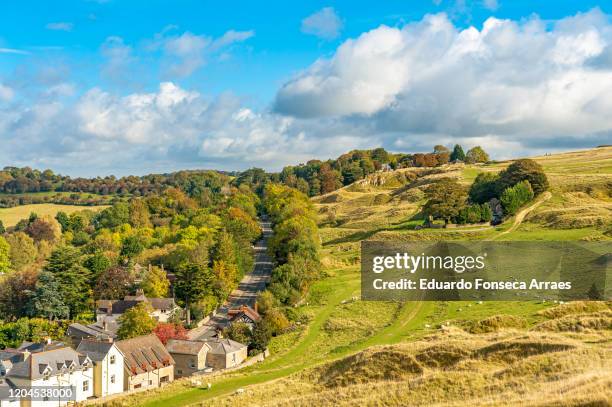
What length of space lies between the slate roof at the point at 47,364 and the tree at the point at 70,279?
876 inches

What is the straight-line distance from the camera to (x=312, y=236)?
71.0 m

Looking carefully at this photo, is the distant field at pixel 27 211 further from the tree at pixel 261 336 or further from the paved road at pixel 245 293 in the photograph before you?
the tree at pixel 261 336

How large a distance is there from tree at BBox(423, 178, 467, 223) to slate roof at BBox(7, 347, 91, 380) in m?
47.6

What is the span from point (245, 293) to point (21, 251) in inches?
2209

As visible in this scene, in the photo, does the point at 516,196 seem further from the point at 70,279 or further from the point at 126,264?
the point at 70,279

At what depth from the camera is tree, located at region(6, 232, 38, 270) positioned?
10081 centimetres

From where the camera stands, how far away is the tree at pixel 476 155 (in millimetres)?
143625

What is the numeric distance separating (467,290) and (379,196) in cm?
7076

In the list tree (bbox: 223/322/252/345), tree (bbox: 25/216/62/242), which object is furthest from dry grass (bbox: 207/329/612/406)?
tree (bbox: 25/216/62/242)

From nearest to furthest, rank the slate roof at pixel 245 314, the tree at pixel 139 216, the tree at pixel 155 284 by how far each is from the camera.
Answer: the slate roof at pixel 245 314 → the tree at pixel 155 284 → the tree at pixel 139 216

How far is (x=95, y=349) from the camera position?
151 ft

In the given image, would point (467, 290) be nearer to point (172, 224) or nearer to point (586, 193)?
point (586, 193)

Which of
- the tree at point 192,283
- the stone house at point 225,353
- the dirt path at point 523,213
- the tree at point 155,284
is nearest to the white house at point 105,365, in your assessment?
the stone house at point 225,353

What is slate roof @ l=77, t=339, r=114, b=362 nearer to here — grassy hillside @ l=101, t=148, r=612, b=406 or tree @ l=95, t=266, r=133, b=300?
grassy hillside @ l=101, t=148, r=612, b=406
